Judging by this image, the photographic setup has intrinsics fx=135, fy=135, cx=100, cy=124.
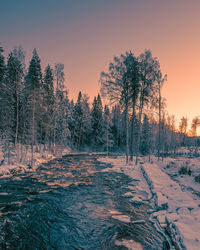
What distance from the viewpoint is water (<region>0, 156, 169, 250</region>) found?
135 inches

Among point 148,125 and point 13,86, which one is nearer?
point 13,86

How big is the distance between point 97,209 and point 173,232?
2672mm

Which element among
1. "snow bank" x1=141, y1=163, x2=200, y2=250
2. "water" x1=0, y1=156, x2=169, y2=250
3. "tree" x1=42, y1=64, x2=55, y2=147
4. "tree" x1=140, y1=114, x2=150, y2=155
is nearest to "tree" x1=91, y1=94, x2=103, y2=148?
"tree" x1=140, y1=114, x2=150, y2=155

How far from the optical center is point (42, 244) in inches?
134

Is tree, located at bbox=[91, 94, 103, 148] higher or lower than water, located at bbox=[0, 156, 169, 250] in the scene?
higher

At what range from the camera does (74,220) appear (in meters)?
4.47

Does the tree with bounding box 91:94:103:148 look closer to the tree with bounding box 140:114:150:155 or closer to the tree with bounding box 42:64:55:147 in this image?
the tree with bounding box 140:114:150:155

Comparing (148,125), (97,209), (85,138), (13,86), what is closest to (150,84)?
(97,209)

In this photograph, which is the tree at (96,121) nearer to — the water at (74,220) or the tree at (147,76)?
the tree at (147,76)

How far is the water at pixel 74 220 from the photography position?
3.42 metres

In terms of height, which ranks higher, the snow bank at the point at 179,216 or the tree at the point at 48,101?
the tree at the point at 48,101

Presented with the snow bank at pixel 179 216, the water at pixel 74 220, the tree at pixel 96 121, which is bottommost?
the water at pixel 74 220

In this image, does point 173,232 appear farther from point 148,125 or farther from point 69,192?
point 148,125

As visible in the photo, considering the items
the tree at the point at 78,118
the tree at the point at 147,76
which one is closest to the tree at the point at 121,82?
the tree at the point at 147,76
